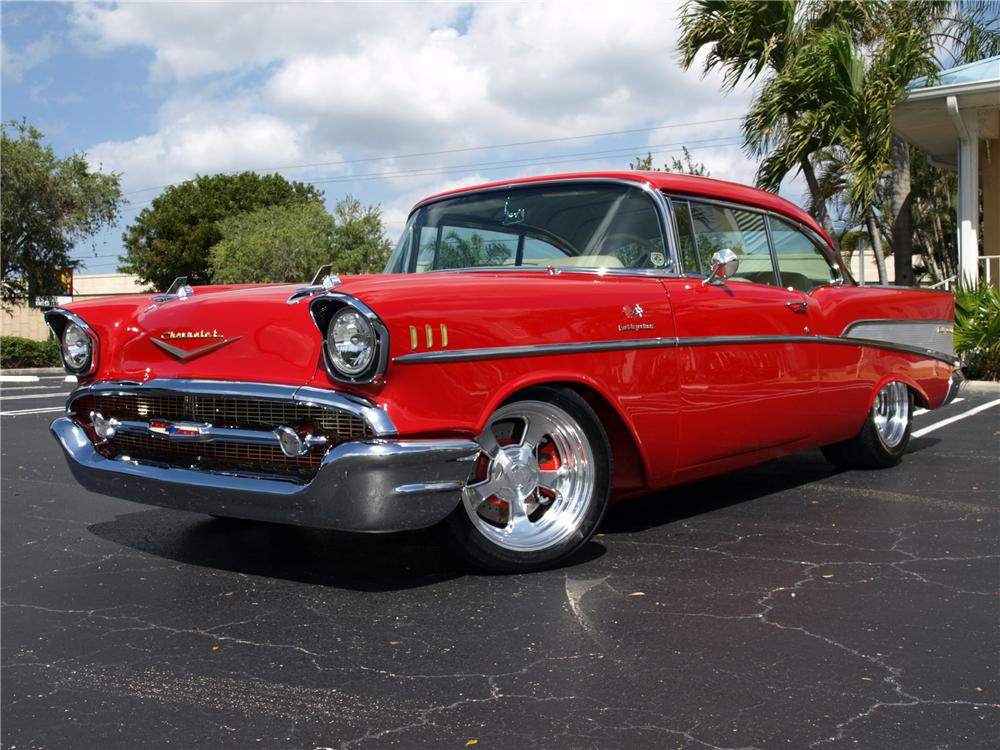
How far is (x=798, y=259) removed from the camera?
5629mm

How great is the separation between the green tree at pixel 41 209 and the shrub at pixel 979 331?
21.9m

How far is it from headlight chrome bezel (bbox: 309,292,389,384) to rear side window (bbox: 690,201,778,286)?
6.50 ft

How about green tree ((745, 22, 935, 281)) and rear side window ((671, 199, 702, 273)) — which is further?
green tree ((745, 22, 935, 281))

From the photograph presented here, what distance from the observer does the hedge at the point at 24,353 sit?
25.0 m

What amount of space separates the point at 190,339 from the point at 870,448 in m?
4.09

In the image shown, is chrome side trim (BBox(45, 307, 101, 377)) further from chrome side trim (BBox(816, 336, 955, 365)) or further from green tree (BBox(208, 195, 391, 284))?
green tree (BBox(208, 195, 391, 284))

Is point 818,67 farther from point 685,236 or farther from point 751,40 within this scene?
point 685,236

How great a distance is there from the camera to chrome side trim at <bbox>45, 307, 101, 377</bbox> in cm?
414

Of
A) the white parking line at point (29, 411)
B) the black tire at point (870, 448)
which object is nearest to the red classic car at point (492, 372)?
the black tire at point (870, 448)

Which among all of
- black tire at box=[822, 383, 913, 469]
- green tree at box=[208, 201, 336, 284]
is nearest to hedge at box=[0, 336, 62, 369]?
green tree at box=[208, 201, 336, 284]

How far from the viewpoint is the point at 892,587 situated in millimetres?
3717

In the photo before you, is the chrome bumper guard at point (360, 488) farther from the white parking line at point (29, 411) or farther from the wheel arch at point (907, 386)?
the white parking line at point (29, 411)

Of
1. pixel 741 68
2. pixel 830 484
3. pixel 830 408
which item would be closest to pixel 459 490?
pixel 830 408

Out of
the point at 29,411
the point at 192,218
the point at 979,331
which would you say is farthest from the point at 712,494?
the point at 192,218
